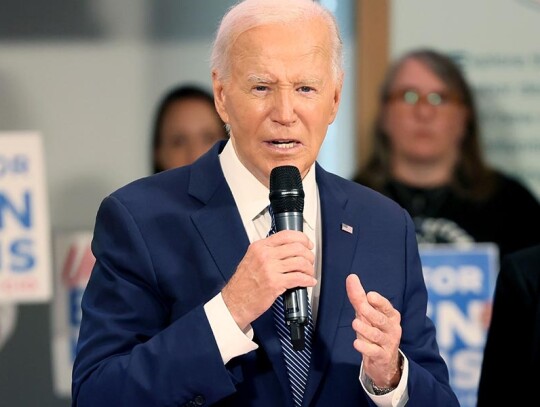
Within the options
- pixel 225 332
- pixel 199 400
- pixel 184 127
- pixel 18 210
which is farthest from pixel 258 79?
pixel 18 210

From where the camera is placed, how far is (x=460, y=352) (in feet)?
16.3

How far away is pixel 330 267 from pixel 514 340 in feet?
2.53

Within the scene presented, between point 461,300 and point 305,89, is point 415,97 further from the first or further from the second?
point 305,89

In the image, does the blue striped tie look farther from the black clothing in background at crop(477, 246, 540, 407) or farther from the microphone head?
the black clothing in background at crop(477, 246, 540, 407)

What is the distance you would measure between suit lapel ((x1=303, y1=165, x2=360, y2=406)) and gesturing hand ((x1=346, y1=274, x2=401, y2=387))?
0.10m

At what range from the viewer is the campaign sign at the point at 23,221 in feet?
15.9

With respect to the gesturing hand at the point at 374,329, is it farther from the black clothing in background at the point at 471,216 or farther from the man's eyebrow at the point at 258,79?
the black clothing in background at the point at 471,216

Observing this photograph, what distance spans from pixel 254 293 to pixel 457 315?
10.4 feet

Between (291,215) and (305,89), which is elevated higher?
(305,89)

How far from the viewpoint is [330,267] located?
2.20m

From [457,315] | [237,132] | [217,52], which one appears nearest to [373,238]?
[237,132]

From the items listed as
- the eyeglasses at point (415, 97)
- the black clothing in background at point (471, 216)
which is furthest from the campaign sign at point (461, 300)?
the eyeglasses at point (415, 97)

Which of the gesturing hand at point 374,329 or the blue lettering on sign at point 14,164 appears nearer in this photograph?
the gesturing hand at point 374,329

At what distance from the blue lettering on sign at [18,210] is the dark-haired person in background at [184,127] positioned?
0.59 m
